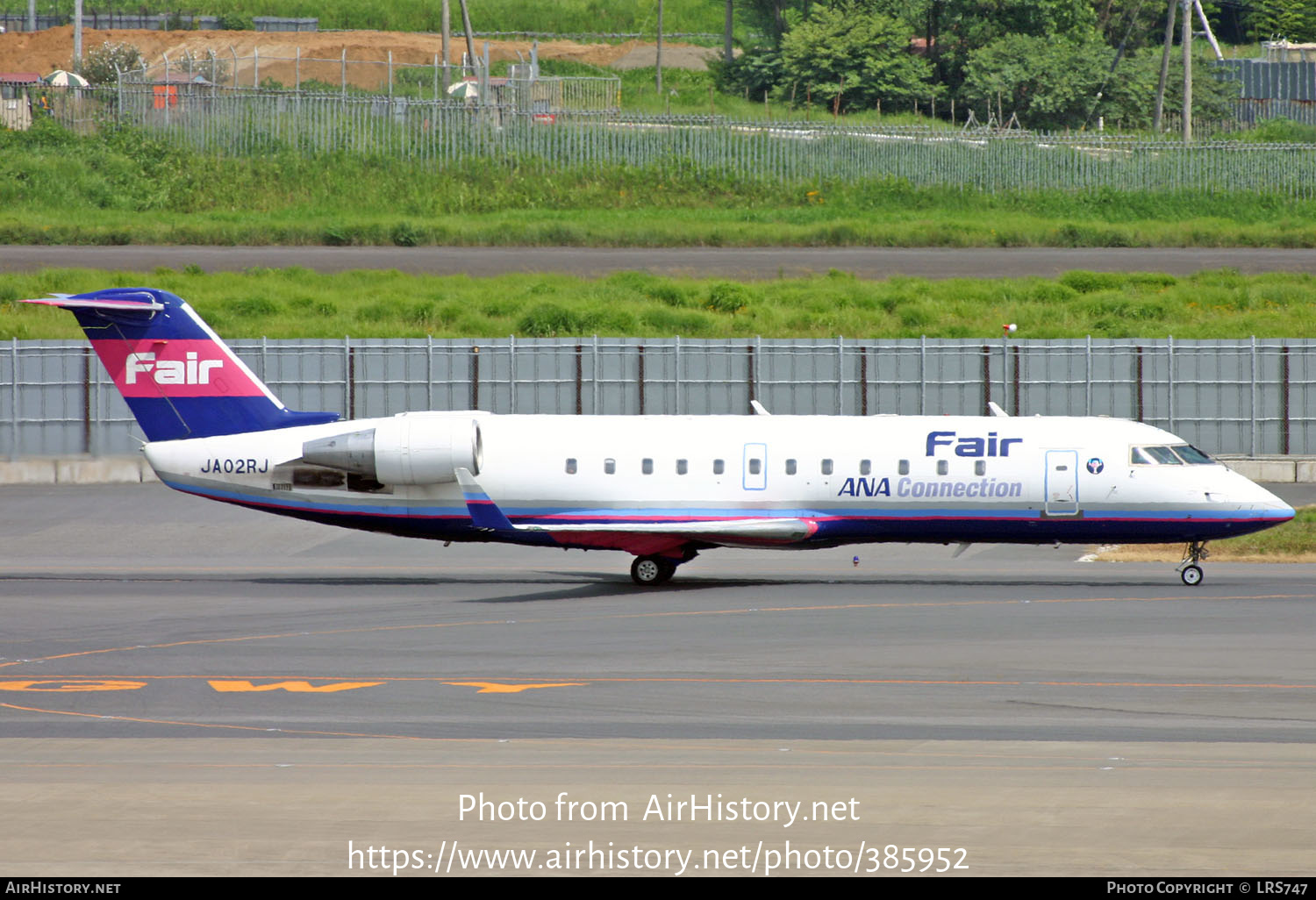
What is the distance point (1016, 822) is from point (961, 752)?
2658 millimetres

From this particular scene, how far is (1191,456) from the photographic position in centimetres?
2731

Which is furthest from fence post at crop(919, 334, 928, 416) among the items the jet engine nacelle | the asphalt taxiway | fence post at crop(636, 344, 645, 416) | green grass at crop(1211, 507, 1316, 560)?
the jet engine nacelle

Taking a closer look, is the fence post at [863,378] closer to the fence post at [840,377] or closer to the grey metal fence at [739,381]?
the grey metal fence at [739,381]

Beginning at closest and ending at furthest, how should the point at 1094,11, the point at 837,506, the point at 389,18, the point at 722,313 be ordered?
the point at 837,506 → the point at 722,313 → the point at 1094,11 → the point at 389,18

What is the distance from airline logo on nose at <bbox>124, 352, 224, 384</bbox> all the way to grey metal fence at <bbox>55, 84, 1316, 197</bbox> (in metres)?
40.5

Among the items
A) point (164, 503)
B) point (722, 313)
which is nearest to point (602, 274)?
point (722, 313)

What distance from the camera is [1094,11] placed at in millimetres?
88250

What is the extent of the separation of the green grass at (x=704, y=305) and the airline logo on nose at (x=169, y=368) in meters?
17.2

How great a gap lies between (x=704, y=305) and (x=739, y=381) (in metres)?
6.97

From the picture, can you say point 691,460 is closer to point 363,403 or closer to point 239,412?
point 239,412

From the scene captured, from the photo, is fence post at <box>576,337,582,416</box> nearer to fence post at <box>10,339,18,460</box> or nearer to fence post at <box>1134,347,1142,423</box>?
fence post at <box>1134,347,1142,423</box>

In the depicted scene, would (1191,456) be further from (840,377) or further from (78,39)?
(78,39)

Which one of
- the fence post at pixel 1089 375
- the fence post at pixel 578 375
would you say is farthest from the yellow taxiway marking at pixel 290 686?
the fence post at pixel 1089 375

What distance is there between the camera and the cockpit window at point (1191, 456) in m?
27.2
